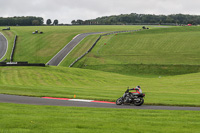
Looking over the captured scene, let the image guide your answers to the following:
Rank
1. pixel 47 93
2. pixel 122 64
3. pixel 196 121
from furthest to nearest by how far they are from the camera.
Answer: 1. pixel 122 64
2. pixel 47 93
3. pixel 196 121

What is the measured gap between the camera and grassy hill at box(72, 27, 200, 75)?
62.9 m

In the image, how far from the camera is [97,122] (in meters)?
13.8

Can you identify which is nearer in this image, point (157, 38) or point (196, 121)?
point (196, 121)

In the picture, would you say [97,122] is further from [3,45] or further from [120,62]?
[3,45]

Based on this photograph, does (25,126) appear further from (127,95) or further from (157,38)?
(157,38)

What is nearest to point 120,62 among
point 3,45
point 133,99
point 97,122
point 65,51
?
point 65,51

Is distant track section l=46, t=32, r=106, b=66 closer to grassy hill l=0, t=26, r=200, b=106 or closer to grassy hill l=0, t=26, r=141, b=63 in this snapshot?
grassy hill l=0, t=26, r=141, b=63

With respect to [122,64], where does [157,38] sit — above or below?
above

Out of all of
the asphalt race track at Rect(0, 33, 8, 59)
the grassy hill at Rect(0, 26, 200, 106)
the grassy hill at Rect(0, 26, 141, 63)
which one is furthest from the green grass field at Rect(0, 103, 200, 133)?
the asphalt race track at Rect(0, 33, 8, 59)

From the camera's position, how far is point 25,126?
12.8m

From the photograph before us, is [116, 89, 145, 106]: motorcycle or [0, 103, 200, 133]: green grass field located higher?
[0, 103, 200, 133]: green grass field

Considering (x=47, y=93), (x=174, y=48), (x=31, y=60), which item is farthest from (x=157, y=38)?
(x=47, y=93)

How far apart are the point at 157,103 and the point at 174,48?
59771mm

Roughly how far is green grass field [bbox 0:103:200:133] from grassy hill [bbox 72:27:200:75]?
46.0 metres
